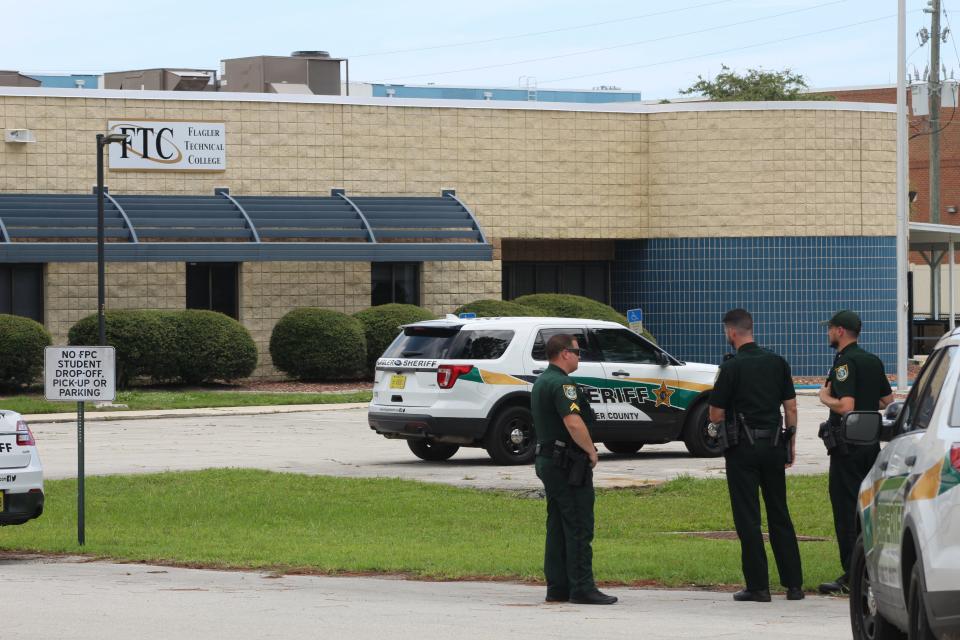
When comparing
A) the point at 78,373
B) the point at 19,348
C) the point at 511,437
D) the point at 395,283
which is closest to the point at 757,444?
the point at 78,373

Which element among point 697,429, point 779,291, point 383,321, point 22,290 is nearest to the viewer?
point 697,429

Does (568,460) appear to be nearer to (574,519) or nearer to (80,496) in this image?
(574,519)

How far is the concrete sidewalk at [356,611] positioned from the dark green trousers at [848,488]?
419 mm

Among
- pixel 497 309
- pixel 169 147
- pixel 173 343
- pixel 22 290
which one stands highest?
pixel 169 147

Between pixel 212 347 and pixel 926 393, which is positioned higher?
pixel 926 393

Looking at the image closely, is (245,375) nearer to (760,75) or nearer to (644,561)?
(644,561)

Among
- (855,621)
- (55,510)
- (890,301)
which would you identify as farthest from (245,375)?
(855,621)

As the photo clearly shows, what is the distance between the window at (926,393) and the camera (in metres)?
7.48

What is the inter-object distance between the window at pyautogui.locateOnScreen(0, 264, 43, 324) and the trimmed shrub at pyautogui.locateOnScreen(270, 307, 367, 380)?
521 cm

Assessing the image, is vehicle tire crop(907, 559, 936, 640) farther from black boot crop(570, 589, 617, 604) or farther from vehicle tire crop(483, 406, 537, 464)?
vehicle tire crop(483, 406, 537, 464)

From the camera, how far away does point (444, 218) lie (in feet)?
127

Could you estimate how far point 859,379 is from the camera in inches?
443

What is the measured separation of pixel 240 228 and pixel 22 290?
16.1 ft

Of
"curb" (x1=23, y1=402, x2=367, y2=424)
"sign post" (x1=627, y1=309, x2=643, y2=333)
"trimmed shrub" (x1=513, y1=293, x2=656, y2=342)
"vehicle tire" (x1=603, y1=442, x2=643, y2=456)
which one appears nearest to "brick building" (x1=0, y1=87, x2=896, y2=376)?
"trimmed shrub" (x1=513, y1=293, x2=656, y2=342)
